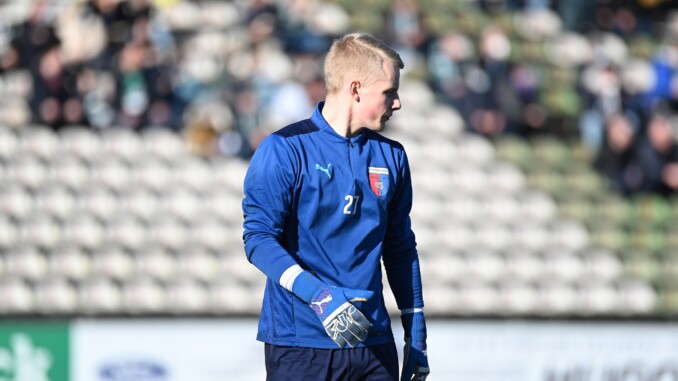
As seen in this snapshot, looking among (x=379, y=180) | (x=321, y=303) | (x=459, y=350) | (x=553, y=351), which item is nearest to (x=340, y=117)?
(x=379, y=180)

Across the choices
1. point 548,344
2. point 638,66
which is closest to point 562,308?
point 548,344

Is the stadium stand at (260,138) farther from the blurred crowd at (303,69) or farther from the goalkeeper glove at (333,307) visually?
the goalkeeper glove at (333,307)

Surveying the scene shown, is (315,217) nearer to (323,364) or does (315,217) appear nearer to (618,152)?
(323,364)

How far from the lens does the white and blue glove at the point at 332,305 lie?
3.08m

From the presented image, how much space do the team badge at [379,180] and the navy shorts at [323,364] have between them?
1.56 feet

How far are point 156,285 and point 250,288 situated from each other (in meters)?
0.82

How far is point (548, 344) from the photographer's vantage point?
841cm

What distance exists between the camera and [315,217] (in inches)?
128

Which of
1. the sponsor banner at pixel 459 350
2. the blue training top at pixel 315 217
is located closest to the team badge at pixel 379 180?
the blue training top at pixel 315 217

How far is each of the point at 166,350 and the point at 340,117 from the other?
5.36 meters

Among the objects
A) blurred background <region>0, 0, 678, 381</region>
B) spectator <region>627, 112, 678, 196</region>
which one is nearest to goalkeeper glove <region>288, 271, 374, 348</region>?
blurred background <region>0, 0, 678, 381</region>

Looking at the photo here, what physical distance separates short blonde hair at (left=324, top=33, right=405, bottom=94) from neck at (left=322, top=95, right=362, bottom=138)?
0.26ft

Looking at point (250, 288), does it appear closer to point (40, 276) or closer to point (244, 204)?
point (40, 276)

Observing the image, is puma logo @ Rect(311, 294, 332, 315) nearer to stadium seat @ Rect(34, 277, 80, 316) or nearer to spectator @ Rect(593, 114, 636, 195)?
stadium seat @ Rect(34, 277, 80, 316)
